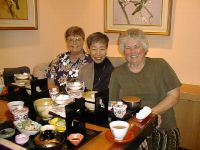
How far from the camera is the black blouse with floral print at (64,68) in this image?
240 cm

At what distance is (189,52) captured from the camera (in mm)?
2588

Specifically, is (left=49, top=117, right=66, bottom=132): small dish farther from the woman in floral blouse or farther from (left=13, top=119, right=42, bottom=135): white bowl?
the woman in floral blouse

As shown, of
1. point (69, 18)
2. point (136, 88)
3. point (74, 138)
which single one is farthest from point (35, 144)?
point (69, 18)

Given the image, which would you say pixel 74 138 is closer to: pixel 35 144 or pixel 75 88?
pixel 35 144

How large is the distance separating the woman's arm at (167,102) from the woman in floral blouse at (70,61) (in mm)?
947

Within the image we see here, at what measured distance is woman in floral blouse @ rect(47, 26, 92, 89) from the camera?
2.38 meters

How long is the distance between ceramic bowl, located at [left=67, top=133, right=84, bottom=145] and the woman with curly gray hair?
0.76 meters

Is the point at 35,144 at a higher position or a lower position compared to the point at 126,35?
lower

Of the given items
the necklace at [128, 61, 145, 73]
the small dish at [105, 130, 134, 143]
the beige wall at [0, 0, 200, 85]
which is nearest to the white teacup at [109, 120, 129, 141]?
the small dish at [105, 130, 134, 143]

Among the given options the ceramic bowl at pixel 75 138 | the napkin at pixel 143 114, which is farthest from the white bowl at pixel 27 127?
the napkin at pixel 143 114

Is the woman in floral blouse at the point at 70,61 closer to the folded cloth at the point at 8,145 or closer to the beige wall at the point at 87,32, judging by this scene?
the beige wall at the point at 87,32

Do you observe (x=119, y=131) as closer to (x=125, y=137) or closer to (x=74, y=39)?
(x=125, y=137)

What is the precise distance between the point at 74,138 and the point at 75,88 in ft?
1.61

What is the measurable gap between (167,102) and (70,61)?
1.17 m
